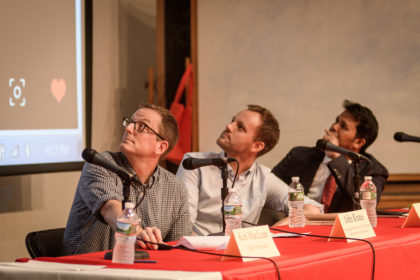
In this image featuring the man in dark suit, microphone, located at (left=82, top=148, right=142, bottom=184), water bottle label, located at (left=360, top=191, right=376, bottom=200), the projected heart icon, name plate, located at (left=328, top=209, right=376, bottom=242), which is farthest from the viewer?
the man in dark suit

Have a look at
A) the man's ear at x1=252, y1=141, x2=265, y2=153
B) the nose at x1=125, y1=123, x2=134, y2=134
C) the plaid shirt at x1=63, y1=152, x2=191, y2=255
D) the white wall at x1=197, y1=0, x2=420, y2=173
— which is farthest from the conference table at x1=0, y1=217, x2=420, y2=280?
the white wall at x1=197, y1=0, x2=420, y2=173

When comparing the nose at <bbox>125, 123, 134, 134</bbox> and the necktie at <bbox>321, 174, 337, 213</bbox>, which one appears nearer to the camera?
the nose at <bbox>125, 123, 134, 134</bbox>

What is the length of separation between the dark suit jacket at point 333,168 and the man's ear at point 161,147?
1.05 metres

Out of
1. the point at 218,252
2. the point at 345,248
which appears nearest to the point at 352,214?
the point at 345,248

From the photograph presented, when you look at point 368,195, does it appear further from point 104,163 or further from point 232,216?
point 104,163

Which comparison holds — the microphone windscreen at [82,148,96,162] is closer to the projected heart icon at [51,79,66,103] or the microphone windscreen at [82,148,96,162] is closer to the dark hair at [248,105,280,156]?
the dark hair at [248,105,280,156]

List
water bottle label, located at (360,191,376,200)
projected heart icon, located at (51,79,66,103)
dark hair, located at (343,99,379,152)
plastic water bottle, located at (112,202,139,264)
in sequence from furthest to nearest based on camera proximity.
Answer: dark hair, located at (343,99,379,152)
projected heart icon, located at (51,79,66,103)
water bottle label, located at (360,191,376,200)
plastic water bottle, located at (112,202,139,264)

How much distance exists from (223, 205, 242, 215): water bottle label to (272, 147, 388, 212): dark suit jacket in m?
1.09

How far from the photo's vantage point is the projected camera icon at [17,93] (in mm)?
3000

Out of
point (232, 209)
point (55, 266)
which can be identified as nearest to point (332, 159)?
point (232, 209)

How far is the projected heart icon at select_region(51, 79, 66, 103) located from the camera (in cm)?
324

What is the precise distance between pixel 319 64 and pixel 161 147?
7.02ft

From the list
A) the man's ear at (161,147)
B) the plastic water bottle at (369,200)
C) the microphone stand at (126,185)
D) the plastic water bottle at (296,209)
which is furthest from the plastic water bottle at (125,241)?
the plastic water bottle at (369,200)

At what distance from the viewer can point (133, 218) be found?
4.99 ft
